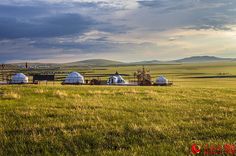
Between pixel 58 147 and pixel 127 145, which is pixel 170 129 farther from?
pixel 58 147

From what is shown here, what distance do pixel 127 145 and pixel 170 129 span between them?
7.76ft

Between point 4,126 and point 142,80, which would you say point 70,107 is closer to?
point 4,126

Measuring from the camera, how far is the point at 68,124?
12039 mm

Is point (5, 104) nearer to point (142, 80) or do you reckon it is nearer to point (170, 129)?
point (170, 129)

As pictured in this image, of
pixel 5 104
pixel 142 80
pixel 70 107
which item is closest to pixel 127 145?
pixel 70 107

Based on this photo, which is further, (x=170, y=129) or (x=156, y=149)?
(x=170, y=129)

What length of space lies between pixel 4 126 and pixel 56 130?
196cm

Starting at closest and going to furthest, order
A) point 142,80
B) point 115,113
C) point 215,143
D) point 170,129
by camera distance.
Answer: point 215,143 → point 170,129 → point 115,113 → point 142,80

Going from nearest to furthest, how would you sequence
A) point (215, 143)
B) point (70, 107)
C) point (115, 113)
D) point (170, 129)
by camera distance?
point (215, 143) < point (170, 129) < point (115, 113) < point (70, 107)

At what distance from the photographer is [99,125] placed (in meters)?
11.8

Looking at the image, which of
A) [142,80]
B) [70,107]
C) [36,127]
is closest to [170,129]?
[36,127]

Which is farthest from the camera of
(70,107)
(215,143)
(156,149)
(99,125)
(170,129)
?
(70,107)

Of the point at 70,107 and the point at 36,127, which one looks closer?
the point at 36,127

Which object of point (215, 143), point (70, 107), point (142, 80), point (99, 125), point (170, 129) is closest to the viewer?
point (215, 143)
